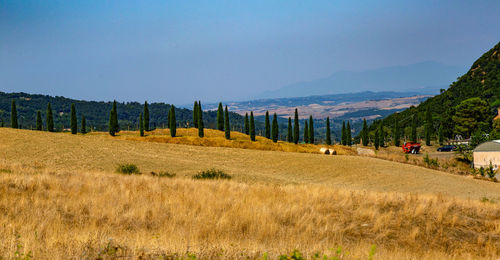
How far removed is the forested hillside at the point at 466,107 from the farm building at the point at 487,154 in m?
32.8

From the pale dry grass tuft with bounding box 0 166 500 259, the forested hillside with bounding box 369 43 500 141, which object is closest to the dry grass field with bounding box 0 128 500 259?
the pale dry grass tuft with bounding box 0 166 500 259

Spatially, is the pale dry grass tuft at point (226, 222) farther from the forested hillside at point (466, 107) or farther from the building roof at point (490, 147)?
the forested hillside at point (466, 107)

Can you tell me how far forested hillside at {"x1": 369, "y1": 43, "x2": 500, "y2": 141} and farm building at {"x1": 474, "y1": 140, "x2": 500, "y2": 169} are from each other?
32.8 m

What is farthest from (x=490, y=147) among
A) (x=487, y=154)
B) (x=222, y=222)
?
(x=222, y=222)

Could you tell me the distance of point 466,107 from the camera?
358 feet

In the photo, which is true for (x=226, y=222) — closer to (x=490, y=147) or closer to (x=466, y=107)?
(x=490, y=147)

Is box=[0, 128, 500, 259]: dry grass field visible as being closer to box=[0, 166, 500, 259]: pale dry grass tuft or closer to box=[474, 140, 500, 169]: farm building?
box=[0, 166, 500, 259]: pale dry grass tuft

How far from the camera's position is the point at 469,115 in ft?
358

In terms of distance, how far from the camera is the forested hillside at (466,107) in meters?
109

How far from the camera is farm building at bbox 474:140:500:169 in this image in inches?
2569

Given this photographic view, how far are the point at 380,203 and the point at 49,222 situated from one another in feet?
40.7

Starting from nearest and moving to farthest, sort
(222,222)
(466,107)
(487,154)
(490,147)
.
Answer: (222,222) < (487,154) < (490,147) < (466,107)

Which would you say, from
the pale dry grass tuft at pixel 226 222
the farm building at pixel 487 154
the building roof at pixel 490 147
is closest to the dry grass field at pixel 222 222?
the pale dry grass tuft at pixel 226 222

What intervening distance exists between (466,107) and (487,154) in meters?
48.7
